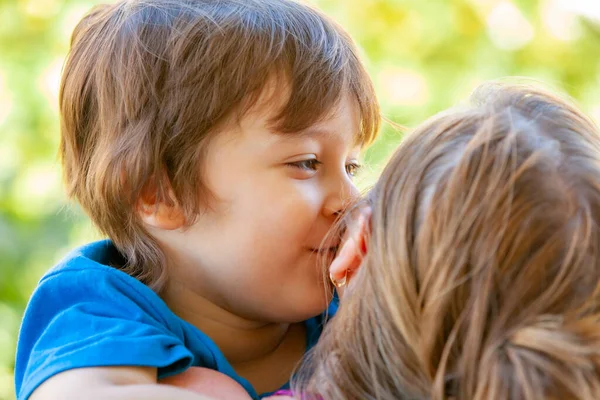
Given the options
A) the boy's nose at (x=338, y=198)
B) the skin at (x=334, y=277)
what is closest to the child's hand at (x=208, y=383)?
the skin at (x=334, y=277)

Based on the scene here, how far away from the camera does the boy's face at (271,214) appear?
1459 mm

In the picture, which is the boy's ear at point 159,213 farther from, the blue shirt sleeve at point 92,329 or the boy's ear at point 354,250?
the boy's ear at point 354,250

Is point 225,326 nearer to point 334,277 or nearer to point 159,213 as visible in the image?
point 159,213

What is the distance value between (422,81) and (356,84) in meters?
1.50

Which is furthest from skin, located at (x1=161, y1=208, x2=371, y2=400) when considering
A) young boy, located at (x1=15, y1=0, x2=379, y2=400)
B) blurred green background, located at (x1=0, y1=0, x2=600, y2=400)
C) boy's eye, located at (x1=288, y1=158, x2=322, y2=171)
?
blurred green background, located at (x1=0, y1=0, x2=600, y2=400)

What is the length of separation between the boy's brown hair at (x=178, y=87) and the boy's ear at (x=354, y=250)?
34 cm

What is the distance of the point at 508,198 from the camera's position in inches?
38.0

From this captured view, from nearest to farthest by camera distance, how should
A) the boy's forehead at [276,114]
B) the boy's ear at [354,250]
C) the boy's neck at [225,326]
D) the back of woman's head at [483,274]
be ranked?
1. the back of woman's head at [483,274]
2. the boy's ear at [354,250]
3. the boy's forehead at [276,114]
4. the boy's neck at [225,326]

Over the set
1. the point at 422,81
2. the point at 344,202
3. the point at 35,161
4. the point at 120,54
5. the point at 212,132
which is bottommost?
the point at 35,161

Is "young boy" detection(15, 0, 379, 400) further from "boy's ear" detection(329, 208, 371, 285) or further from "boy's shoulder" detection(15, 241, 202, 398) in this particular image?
"boy's ear" detection(329, 208, 371, 285)

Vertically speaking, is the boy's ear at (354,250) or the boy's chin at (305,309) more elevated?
the boy's ear at (354,250)

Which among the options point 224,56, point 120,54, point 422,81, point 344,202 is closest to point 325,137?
point 344,202

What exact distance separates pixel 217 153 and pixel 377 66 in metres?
1.71

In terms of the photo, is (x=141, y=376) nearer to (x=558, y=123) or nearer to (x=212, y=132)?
(x=212, y=132)
